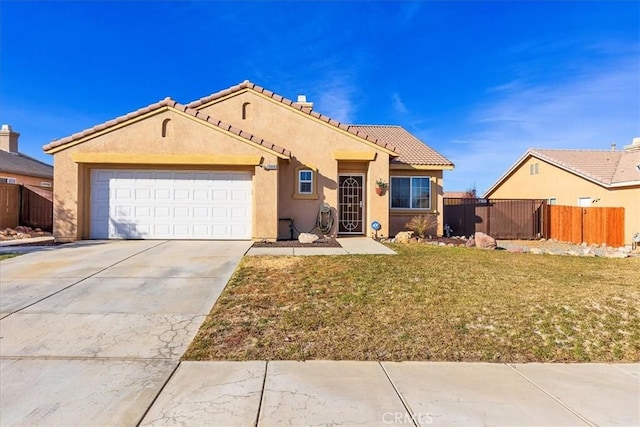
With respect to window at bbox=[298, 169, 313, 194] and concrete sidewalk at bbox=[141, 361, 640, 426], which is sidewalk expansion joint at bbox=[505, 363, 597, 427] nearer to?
concrete sidewalk at bbox=[141, 361, 640, 426]

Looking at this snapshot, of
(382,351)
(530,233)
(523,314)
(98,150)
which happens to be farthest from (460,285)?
(530,233)

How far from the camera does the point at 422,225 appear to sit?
14.3m

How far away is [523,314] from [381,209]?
836cm

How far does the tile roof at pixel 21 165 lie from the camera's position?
17.7 m

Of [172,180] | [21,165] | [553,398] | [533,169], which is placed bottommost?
[553,398]

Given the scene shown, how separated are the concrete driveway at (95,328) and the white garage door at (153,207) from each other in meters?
2.81

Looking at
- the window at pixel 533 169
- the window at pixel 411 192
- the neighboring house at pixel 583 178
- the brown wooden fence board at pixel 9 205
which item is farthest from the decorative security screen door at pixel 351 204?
the window at pixel 533 169

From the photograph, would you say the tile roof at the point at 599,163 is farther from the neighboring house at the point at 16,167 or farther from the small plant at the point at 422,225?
the neighboring house at the point at 16,167

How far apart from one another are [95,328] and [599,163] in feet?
87.3

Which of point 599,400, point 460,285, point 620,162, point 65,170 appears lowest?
point 599,400

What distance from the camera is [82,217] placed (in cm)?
1191

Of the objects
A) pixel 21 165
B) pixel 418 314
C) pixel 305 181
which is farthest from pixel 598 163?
pixel 21 165

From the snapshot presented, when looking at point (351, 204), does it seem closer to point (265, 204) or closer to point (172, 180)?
point (265, 204)

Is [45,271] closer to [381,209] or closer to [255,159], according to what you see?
[255,159]
